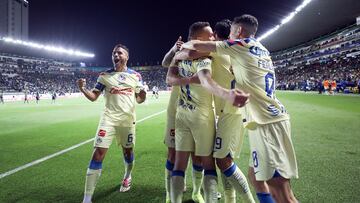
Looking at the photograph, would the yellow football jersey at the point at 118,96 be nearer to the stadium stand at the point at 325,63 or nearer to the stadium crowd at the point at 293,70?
the stadium crowd at the point at 293,70

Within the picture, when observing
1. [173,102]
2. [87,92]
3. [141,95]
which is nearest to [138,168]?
[141,95]

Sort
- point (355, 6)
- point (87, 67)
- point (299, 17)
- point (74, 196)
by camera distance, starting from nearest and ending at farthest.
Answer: point (74, 196)
point (355, 6)
point (299, 17)
point (87, 67)

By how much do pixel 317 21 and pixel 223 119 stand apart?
50191 millimetres

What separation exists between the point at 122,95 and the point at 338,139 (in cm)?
635

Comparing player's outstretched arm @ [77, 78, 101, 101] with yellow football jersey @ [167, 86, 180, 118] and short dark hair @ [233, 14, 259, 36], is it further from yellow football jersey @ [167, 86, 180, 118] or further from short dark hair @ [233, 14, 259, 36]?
short dark hair @ [233, 14, 259, 36]

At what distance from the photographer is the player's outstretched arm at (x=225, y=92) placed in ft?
7.35

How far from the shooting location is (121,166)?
5.99 metres

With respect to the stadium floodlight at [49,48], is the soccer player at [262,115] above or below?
below

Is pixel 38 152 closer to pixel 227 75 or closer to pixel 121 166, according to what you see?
pixel 121 166

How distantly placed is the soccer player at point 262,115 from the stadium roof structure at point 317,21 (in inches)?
1524

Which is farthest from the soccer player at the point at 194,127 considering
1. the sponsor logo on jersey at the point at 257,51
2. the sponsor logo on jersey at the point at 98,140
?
the sponsor logo on jersey at the point at 98,140

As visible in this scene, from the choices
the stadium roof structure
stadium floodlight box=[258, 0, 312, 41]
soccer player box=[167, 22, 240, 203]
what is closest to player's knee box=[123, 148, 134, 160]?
soccer player box=[167, 22, 240, 203]

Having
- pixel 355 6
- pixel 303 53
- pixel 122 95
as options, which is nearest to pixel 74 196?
pixel 122 95

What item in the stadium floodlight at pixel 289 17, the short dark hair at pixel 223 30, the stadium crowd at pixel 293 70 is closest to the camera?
the short dark hair at pixel 223 30
